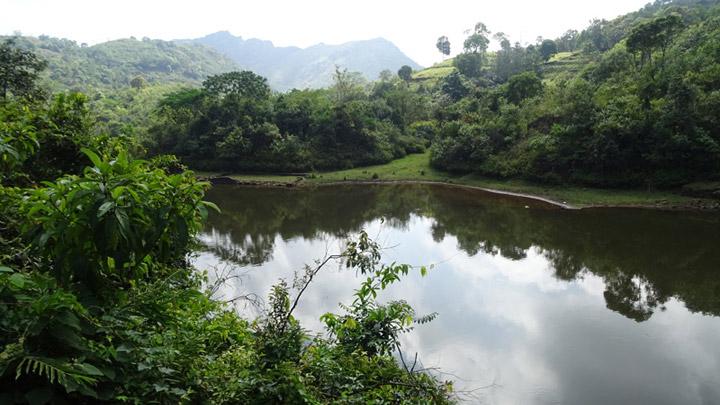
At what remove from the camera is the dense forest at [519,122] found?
24062 millimetres

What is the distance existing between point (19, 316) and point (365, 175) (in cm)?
3365

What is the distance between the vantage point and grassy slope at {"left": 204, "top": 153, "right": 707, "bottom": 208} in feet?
77.4

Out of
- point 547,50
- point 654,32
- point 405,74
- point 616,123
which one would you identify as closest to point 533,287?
point 616,123

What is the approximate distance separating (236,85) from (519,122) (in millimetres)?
27417

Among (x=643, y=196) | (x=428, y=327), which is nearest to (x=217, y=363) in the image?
(x=428, y=327)

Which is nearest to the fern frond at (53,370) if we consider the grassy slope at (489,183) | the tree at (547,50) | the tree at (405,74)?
the grassy slope at (489,183)

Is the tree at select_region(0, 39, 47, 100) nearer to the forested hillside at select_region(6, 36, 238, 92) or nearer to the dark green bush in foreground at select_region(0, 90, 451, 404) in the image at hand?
the dark green bush in foreground at select_region(0, 90, 451, 404)

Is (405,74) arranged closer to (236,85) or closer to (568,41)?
(568,41)

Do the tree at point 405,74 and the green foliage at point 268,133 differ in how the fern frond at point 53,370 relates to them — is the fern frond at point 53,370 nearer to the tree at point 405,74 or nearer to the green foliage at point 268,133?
the green foliage at point 268,133

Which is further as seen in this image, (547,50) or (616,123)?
(547,50)

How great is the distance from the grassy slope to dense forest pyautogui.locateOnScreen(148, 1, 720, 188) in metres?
0.78

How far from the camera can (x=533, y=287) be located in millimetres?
13805

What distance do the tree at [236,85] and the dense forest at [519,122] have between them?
0.39 ft

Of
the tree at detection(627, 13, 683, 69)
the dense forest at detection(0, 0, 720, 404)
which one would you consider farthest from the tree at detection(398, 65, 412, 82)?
the tree at detection(627, 13, 683, 69)
